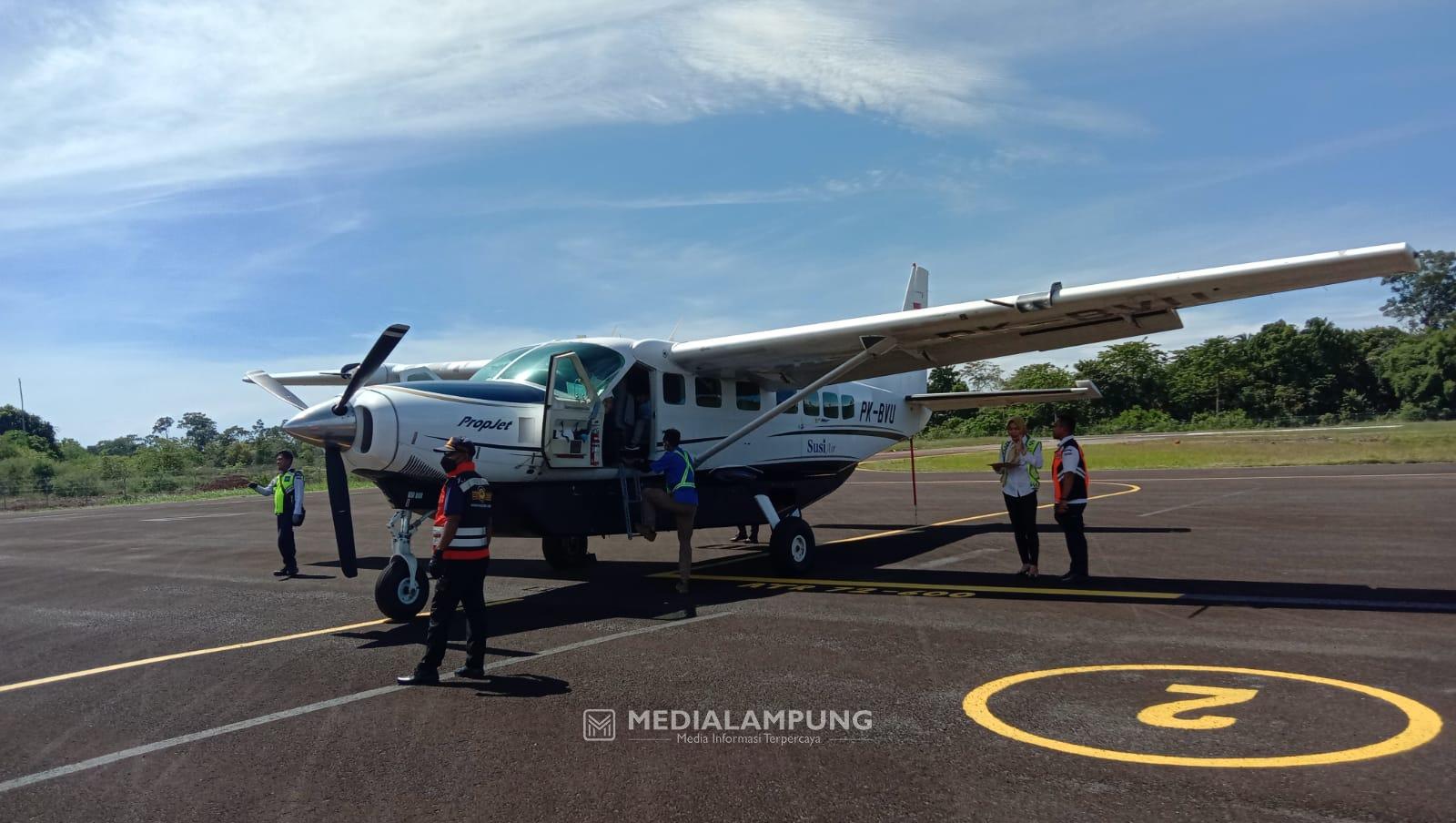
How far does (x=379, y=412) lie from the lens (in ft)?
29.3

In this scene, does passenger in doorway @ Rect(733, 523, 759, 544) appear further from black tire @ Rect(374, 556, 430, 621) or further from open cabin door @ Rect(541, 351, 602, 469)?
black tire @ Rect(374, 556, 430, 621)

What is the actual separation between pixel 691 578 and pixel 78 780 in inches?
300

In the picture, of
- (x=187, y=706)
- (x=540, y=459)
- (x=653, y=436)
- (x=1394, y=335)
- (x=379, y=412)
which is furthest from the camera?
(x=1394, y=335)

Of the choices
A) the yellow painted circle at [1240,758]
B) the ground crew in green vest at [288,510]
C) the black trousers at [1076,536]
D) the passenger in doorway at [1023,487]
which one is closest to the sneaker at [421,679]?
the yellow painted circle at [1240,758]

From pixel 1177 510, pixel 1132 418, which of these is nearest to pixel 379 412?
pixel 1177 510

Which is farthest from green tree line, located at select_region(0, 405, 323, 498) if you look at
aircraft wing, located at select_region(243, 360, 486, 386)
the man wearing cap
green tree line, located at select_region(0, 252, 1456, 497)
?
the man wearing cap

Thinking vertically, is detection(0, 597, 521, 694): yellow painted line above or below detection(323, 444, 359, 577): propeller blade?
below

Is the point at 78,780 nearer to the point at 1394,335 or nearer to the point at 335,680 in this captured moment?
the point at 335,680

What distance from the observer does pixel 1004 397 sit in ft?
53.7

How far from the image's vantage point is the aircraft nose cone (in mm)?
8742

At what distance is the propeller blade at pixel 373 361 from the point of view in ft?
29.1

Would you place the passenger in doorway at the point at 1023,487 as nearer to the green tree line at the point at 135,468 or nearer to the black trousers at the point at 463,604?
the black trousers at the point at 463,604

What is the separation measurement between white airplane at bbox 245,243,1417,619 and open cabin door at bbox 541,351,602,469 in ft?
0.07

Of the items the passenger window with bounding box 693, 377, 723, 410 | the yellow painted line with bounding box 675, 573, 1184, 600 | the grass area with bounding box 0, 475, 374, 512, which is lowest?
the yellow painted line with bounding box 675, 573, 1184, 600
